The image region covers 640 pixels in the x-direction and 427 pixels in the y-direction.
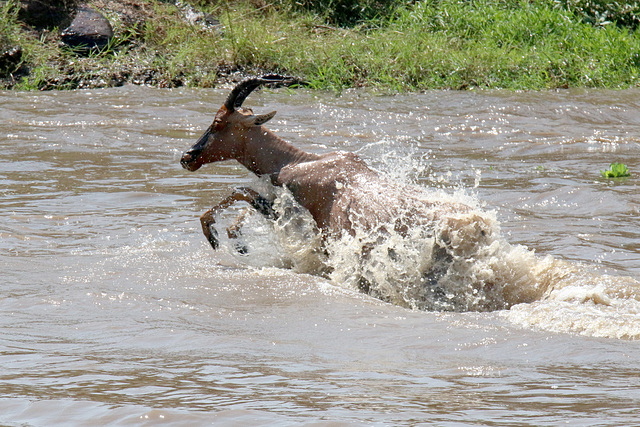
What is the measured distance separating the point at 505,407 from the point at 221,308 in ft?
6.48

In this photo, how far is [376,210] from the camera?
506 centimetres

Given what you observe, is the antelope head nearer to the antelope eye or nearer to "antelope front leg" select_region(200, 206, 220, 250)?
the antelope eye

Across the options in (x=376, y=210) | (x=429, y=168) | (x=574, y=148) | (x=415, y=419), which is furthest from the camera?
(x=574, y=148)

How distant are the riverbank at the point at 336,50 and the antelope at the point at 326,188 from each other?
7.21m

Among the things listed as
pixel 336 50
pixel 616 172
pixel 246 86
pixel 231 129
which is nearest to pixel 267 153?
pixel 231 129

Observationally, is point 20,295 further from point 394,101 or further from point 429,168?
point 394,101

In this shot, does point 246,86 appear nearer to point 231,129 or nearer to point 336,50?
point 231,129

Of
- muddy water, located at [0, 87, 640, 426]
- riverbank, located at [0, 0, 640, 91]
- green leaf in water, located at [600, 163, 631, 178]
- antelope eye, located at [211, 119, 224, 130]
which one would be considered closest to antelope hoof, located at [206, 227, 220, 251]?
muddy water, located at [0, 87, 640, 426]

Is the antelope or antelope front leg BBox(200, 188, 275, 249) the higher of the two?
the antelope

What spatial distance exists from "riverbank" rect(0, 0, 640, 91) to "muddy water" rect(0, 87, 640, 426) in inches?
127

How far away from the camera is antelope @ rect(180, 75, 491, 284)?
490 centimetres

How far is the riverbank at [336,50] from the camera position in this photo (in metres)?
13.0

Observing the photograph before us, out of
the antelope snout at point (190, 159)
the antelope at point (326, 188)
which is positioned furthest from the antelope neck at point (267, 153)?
the antelope snout at point (190, 159)

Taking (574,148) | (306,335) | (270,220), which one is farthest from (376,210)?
(574,148)
